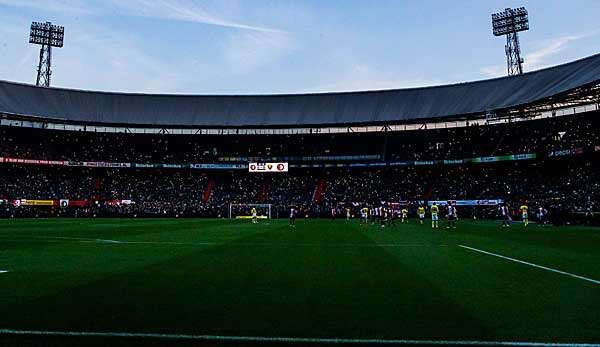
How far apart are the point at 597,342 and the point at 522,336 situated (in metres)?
0.68

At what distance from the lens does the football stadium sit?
550cm

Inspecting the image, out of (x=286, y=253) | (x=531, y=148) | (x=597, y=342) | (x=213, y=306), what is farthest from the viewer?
(x=531, y=148)

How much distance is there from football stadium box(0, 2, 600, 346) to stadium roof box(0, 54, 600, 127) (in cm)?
28

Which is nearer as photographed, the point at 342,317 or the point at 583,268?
the point at 342,317

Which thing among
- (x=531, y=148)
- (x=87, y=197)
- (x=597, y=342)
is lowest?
(x=597, y=342)

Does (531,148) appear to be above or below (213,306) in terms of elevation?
above

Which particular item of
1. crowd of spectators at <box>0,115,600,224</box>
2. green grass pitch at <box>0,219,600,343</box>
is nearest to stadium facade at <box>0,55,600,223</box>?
crowd of spectators at <box>0,115,600,224</box>

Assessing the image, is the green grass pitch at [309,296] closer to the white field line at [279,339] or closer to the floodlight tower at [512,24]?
the white field line at [279,339]

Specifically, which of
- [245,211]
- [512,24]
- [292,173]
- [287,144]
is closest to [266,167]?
[245,211]

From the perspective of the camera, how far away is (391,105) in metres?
69.1

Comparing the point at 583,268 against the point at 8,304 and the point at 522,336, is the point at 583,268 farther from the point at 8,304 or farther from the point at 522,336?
the point at 8,304

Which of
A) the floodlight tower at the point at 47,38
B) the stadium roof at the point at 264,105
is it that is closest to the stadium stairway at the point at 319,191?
the stadium roof at the point at 264,105

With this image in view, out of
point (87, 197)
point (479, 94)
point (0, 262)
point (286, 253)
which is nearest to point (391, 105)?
point (479, 94)

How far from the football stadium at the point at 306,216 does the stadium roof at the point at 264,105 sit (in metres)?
0.28
